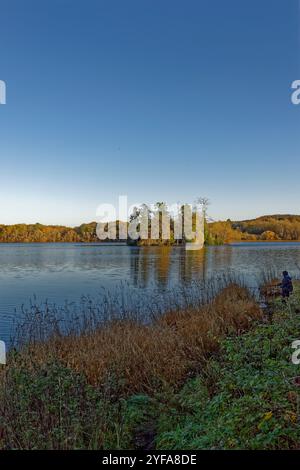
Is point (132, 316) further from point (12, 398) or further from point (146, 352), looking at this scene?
point (12, 398)

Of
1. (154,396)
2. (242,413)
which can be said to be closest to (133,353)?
(154,396)

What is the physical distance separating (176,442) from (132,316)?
17.7 feet

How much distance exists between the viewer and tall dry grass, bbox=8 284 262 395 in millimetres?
5426

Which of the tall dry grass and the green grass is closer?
the green grass

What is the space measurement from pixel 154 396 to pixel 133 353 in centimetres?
112

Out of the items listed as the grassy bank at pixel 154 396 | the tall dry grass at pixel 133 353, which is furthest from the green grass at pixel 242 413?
the tall dry grass at pixel 133 353

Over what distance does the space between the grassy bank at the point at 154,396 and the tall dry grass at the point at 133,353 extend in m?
0.02

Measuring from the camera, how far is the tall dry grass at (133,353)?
5426 millimetres

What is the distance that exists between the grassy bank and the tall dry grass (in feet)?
0.06

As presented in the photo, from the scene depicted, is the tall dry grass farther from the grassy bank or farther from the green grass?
the green grass

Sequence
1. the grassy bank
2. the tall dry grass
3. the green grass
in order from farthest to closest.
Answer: the tall dry grass → the grassy bank → the green grass

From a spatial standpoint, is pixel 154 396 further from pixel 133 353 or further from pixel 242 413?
pixel 242 413

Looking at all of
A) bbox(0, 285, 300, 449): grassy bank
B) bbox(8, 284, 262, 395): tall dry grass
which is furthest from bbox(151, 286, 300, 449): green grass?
bbox(8, 284, 262, 395): tall dry grass

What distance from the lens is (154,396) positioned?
500cm
